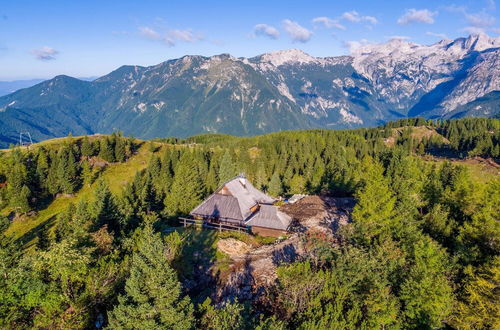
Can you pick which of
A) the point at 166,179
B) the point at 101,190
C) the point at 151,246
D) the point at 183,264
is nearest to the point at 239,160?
the point at 166,179

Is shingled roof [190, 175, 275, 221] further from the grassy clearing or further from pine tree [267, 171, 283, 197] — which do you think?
the grassy clearing

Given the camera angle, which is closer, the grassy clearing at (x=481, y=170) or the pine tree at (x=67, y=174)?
the pine tree at (x=67, y=174)

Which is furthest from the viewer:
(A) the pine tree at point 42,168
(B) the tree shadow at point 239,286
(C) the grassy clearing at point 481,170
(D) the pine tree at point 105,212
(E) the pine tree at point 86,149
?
(C) the grassy clearing at point 481,170

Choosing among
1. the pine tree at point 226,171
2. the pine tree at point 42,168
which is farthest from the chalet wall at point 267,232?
the pine tree at point 42,168

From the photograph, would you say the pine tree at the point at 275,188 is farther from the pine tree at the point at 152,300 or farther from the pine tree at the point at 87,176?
the pine tree at the point at 152,300

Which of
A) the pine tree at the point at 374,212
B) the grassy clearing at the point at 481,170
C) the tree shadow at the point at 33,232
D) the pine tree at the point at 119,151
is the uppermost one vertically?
the pine tree at the point at 374,212

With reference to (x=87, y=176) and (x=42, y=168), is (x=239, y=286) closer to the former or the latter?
(x=87, y=176)

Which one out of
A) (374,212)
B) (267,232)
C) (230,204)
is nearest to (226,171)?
(230,204)
